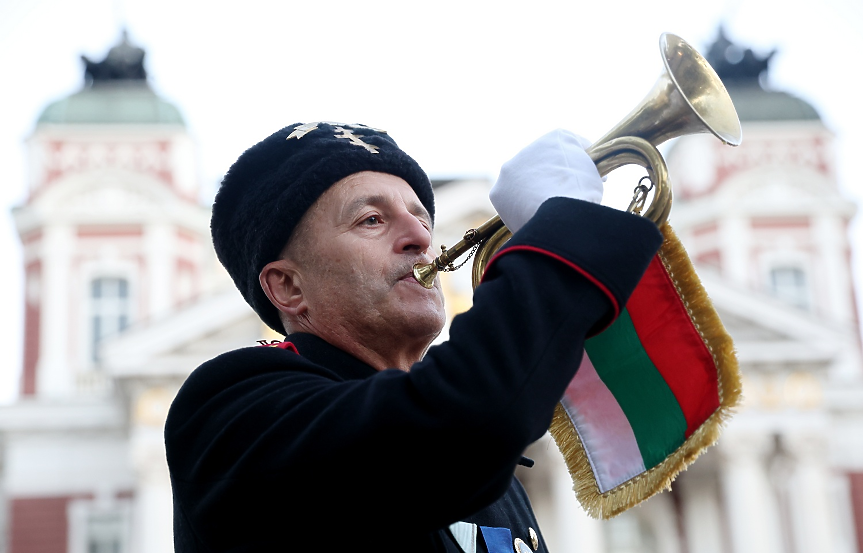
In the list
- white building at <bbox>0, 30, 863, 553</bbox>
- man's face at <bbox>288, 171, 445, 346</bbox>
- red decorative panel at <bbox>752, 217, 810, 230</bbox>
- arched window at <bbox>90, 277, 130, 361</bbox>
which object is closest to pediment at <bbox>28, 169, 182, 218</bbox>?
white building at <bbox>0, 30, 863, 553</bbox>

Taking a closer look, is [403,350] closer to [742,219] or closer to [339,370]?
[339,370]

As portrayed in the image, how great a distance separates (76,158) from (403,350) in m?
23.1

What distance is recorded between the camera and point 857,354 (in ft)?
77.8

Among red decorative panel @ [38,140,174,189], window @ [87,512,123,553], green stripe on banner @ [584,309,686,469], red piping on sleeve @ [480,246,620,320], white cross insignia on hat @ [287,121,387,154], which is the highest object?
red decorative panel @ [38,140,174,189]

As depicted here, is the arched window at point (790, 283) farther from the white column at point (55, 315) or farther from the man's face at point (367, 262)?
the man's face at point (367, 262)

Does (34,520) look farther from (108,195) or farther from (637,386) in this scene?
(637,386)

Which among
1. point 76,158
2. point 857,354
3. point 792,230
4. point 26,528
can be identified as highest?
point 76,158

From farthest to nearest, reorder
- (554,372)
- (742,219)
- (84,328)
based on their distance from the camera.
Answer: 1. (742,219)
2. (84,328)
3. (554,372)

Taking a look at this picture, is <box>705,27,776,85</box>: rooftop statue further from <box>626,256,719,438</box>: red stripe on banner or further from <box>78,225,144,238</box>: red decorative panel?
<box>626,256,719,438</box>: red stripe on banner

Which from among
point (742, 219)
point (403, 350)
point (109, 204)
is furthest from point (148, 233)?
point (403, 350)

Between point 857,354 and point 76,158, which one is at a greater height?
point 76,158

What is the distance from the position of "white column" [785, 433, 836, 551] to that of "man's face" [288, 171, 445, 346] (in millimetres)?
17876

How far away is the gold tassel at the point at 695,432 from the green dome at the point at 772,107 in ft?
80.9

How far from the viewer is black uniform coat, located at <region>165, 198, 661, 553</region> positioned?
1.55 meters
